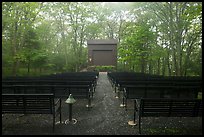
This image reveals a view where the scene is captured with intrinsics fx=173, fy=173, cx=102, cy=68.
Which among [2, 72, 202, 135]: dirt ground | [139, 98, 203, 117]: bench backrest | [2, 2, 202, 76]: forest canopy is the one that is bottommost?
[2, 72, 202, 135]: dirt ground

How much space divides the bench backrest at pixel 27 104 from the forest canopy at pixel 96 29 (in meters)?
10.8

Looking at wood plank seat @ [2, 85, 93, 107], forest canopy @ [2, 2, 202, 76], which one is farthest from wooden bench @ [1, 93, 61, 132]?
forest canopy @ [2, 2, 202, 76]

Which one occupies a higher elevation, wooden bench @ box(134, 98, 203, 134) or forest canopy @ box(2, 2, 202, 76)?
forest canopy @ box(2, 2, 202, 76)

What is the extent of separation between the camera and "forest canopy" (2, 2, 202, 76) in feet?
60.8

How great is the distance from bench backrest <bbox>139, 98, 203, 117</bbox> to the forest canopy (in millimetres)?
8640

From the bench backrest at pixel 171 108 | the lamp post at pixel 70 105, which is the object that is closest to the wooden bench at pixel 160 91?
the bench backrest at pixel 171 108

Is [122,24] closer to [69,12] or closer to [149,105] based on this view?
[69,12]

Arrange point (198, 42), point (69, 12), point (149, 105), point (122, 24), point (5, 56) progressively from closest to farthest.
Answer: point (149, 105) < point (5, 56) < point (198, 42) < point (69, 12) < point (122, 24)

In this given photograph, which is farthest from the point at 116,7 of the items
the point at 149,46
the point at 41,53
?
the point at 41,53

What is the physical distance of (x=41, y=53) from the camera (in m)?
20.7

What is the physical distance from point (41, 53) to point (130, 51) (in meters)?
10.5

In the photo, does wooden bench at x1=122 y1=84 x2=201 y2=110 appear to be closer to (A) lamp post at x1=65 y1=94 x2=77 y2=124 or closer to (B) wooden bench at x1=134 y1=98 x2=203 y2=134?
(B) wooden bench at x1=134 y1=98 x2=203 y2=134

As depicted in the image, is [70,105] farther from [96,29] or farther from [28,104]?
[96,29]

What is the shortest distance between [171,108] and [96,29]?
27.3m
